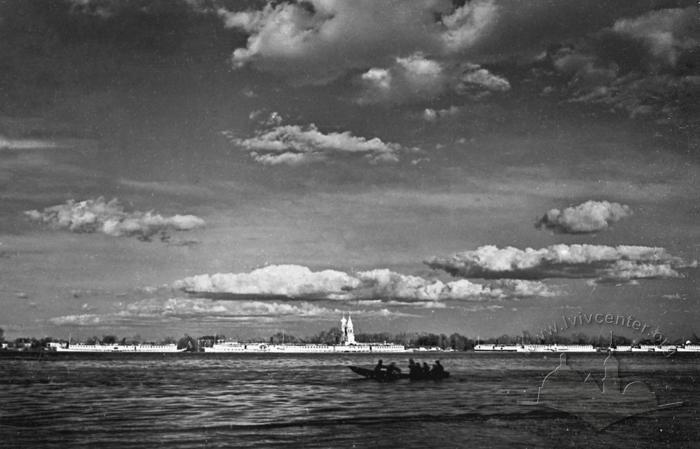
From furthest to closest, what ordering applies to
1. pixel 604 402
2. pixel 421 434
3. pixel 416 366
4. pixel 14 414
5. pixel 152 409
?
pixel 416 366
pixel 604 402
pixel 152 409
pixel 14 414
pixel 421 434

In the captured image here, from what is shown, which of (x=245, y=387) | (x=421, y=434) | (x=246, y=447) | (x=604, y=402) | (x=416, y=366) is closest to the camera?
(x=246, y=447)

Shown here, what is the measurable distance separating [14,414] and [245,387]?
1260 inches

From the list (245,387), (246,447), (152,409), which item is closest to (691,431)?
(246,447)

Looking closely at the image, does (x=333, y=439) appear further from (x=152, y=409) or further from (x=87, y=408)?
(x=87, y=408)

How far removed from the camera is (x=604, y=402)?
5644 centimetres

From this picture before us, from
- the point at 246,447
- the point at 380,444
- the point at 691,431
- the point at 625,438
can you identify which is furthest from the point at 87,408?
the point at 691,431

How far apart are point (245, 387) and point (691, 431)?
4925cm

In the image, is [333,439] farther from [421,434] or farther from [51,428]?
[51,428]

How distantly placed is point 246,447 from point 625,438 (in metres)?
19.9

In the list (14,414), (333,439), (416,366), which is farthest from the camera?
(416,366)

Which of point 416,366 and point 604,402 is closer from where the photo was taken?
point 604,402

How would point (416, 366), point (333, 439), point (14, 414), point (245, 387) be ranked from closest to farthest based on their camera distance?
point (333, 439), point (14, 414), point (245, 387), point (416, 366)

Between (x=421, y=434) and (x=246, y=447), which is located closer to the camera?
(x=246, y=447)

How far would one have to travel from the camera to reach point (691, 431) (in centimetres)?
4078
